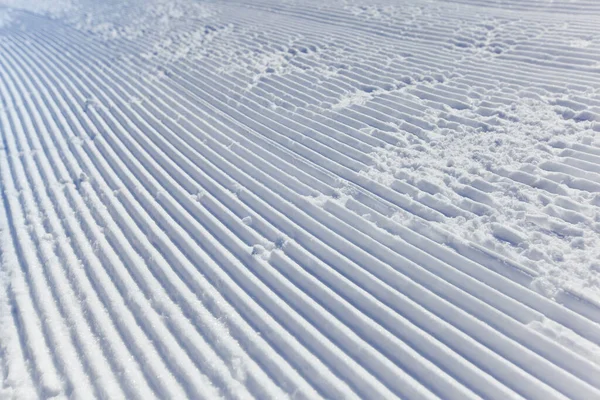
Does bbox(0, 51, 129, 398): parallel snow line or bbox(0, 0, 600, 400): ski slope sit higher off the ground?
bbox(0, 0, 600, 400): ski slope

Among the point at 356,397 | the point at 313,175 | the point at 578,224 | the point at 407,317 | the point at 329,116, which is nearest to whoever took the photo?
the point at 356,397

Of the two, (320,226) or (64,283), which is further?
(320,226)

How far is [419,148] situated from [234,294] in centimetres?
202

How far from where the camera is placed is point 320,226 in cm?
320

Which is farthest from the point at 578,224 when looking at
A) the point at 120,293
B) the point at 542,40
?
the point at 542,40

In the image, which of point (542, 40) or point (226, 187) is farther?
point (542, 40)

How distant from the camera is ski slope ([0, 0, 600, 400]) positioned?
2.31 m

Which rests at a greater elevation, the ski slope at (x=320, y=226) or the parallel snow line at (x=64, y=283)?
the ski slope at (x=320, y=226)

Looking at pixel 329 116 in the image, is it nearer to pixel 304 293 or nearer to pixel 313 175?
pixel 313 175

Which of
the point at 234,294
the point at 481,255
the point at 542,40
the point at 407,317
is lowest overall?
the point at 234,294

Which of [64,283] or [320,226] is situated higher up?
[320,226]

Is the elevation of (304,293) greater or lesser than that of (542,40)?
lesser

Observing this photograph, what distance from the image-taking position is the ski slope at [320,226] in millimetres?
2312

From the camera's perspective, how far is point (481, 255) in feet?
9.18
